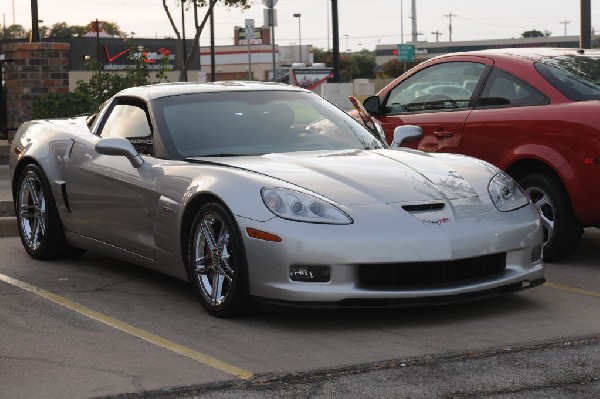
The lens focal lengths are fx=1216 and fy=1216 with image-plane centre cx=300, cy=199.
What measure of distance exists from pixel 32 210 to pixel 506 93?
359 centimetres

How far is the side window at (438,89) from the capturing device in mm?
9344

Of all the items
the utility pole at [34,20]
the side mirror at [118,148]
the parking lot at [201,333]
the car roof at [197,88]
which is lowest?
the parking lot at [201,333]

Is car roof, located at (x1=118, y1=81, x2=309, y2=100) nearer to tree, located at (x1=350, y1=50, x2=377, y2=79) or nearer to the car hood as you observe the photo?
the car hood

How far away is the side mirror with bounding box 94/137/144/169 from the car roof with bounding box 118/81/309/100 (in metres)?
0.58

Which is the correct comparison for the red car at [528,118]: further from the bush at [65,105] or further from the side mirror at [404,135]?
the bush at [65,105]

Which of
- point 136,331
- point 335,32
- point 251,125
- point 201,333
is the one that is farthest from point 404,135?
point 335,32

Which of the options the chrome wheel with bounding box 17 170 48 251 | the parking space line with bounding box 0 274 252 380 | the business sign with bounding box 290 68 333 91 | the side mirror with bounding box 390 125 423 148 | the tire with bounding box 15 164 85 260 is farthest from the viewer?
the business sign with bounding box 290 68 333 91

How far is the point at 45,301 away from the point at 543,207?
138 inches

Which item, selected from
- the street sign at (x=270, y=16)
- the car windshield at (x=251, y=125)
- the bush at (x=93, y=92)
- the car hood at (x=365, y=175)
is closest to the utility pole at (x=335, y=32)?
the street sign at (x=270, y=16)

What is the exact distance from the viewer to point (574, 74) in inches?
344

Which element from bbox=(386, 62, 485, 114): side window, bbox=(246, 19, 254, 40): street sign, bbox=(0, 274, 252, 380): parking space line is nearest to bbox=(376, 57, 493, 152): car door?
bbox=(386, 62, 485, 114): side window

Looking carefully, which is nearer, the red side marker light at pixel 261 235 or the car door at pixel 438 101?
the red side marker light at pixel 261 235

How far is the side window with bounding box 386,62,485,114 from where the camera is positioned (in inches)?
368

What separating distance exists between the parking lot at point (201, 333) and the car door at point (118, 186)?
364mm
